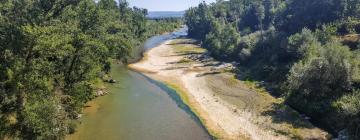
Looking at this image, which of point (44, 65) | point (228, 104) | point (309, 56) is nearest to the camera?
point (44, 65)

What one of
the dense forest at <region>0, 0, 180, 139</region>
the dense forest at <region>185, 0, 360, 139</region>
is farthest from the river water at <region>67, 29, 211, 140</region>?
the dense forest at <region>185, 0, 360, 139</region>

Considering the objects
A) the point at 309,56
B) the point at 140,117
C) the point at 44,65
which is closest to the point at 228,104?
the point at 140,117

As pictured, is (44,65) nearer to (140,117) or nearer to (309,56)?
(140,117)

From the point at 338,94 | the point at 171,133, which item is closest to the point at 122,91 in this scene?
the point at 171,133

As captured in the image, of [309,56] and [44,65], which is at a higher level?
[44,65]

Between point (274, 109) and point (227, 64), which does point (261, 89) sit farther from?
point (227, 64)
